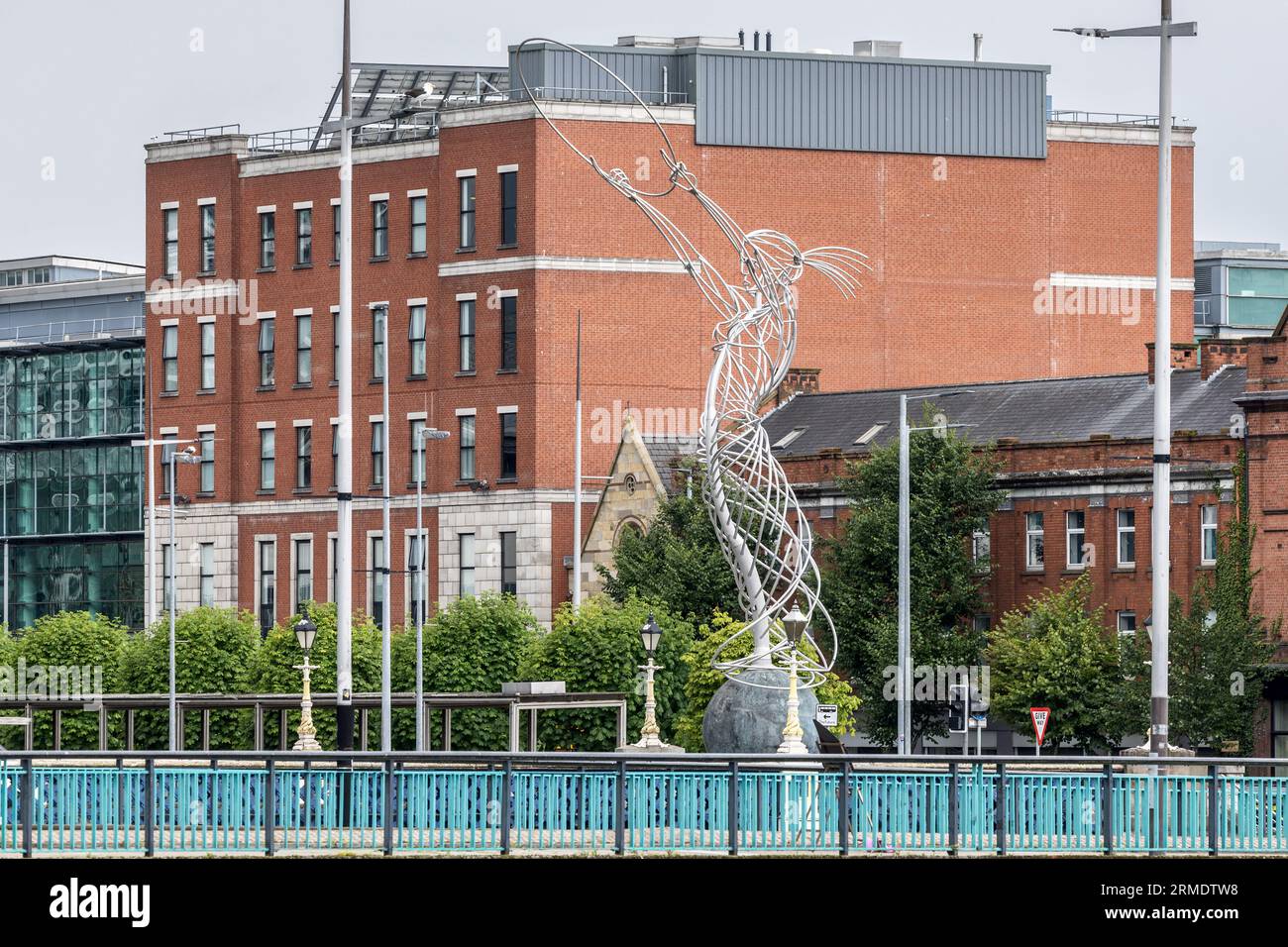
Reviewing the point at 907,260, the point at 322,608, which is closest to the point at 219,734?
the point at 322,608

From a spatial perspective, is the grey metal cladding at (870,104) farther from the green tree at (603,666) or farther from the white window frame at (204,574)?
the white window frame at (204,574)

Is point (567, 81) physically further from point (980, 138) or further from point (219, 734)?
point (219, 734)

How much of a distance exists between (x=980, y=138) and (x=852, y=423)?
46.7ft

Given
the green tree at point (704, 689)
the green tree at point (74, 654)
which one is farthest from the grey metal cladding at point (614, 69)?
the green tree at point (704, 689)

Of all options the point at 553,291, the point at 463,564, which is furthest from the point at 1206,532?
the point at 463,564

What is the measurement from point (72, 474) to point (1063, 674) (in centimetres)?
7141

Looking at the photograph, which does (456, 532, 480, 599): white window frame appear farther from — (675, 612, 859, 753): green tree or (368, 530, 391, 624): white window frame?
(675, 612, 859, 753): green tree

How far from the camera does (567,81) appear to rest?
316 ft

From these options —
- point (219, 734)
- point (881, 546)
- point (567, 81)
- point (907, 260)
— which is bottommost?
point (219, 734)

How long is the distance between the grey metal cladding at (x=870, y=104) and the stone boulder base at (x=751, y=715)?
51.4m

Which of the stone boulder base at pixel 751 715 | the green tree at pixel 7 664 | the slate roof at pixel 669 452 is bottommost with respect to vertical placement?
the green tree at pixel 7 664

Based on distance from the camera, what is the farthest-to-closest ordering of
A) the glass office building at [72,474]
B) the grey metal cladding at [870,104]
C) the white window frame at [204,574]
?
the glass office building at [72,474] < the white window frame at [204,574] < the grey metal cladding at [870,104]

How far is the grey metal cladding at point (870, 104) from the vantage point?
95000 millimetres

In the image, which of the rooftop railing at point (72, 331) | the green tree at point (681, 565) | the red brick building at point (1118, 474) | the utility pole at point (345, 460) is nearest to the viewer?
the utility pole at point (345, 460)
